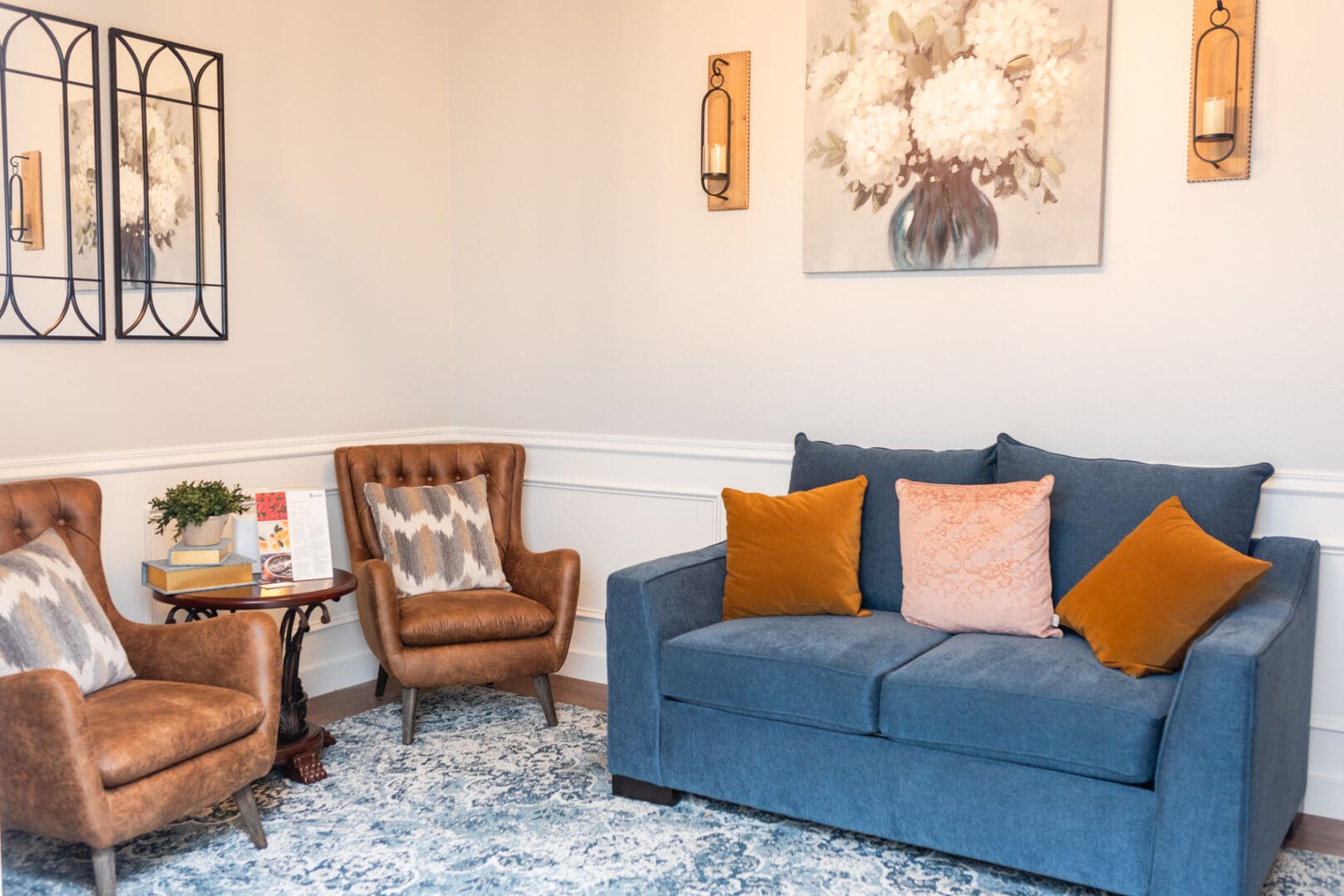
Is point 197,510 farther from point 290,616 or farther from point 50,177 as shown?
point 50,177

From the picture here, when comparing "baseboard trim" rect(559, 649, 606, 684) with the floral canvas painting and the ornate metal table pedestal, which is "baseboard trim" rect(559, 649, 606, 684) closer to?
the ornate metal table pedestal

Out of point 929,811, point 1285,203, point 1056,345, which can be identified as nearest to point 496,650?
point 929,811

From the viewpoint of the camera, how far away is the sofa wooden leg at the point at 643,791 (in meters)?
3.09

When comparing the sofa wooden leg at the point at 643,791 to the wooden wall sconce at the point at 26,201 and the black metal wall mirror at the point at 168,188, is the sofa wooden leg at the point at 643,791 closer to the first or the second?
the black metal wall mirror at the point at 168,188

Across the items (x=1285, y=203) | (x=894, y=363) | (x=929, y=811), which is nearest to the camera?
(x=929, y=811)

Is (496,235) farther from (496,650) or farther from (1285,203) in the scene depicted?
(1285,203)

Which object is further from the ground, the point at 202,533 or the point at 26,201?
the point at 26,201

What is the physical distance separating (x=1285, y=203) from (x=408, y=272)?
296 cm

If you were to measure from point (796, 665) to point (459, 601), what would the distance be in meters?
1.29

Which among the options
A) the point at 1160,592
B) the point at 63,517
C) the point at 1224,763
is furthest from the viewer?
the point at 63,517

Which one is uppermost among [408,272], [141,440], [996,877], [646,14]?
[646,14]

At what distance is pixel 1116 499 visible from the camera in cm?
304

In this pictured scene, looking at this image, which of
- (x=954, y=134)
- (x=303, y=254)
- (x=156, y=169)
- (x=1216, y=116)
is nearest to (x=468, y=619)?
(x=303, y=254)

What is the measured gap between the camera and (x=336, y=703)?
3.95 metres
